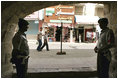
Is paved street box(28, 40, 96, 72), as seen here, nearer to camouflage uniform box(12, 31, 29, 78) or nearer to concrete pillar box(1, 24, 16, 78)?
concrete pillar box(1, 24, 16, 78)

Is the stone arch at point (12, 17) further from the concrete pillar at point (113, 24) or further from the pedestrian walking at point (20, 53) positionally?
the pedestrian walking at point (20, 53)

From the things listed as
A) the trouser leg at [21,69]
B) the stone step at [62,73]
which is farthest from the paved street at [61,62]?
the trouser leg at [21,69]

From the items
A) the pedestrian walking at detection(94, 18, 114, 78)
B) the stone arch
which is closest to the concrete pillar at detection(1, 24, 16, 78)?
the stone arch

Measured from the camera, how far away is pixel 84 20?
2509cm

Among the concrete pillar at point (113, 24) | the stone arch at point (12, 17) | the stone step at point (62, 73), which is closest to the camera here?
the stone arch at point (12, 17)

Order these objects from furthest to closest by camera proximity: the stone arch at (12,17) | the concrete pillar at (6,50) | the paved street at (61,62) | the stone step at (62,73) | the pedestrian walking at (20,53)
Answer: the paved street at (61,62), the stone step at (62,73), the concrete pillar at (6,50), the stone arch at (12,17), the pedestrian walking at (20,53)

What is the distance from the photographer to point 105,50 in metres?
4.04

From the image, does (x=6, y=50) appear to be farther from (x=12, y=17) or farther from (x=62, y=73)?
(x=62, y=73)

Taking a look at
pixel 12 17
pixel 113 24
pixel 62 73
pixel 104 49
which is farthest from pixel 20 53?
pixel 113 24

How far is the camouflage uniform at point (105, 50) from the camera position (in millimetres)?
4027

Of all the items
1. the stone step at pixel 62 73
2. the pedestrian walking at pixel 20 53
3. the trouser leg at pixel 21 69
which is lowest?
the stone step at pixel 62 73

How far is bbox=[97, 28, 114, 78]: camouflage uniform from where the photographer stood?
4027 millimetres

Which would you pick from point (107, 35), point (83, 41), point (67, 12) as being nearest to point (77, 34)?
point (83, 41)

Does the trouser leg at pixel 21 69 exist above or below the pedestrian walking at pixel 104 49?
below
